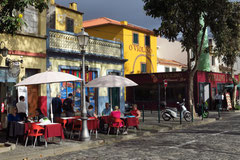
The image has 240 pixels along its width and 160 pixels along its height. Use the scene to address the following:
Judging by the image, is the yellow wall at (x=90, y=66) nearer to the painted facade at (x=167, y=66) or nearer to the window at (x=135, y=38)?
the window at (x=135, y=38)

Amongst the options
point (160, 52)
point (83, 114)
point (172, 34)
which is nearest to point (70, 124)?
point (83, 114)

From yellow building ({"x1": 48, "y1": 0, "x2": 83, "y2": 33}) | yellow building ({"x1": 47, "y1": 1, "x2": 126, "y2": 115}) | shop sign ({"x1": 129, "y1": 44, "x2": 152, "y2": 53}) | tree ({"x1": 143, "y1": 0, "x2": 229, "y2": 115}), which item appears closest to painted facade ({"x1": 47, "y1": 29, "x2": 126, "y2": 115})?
yellow building ({"x1": 47, "y1": 1, "x2": 126, "y2": 115})

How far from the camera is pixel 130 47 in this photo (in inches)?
1289

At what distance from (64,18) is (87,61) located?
7.49 m

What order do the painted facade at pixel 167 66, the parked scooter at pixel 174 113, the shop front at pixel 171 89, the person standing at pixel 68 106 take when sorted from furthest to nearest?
the painted facade at pixel 167 66, the shop front at pixel 171 89, the parked scooter at pixel 174 113, the person standing at pixel 68 106

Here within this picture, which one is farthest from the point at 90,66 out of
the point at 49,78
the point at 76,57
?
the point at 49,78

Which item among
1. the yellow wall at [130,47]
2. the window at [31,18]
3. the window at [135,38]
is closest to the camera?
the window at [31,18]

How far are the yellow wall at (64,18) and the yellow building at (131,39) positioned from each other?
286 inches

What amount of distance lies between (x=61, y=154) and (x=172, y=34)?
12.5 m

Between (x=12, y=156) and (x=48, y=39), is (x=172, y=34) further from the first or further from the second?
(x=12, y=156)

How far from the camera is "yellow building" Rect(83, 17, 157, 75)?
32.5m

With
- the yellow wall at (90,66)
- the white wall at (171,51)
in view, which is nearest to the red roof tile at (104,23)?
the white wall at (171,51)

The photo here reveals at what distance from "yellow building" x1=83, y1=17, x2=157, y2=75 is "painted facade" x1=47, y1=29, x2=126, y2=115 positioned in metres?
10.5

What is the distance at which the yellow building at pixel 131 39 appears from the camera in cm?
3250
